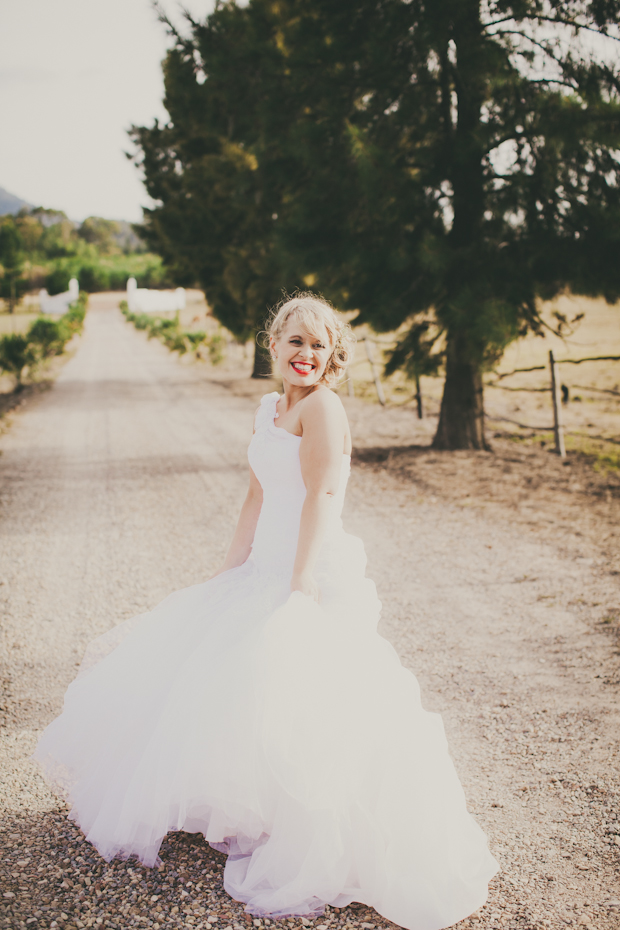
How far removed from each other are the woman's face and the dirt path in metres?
1.63

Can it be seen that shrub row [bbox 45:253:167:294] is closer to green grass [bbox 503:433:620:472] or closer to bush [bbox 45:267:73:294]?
bush [bbox 45:267:73:294]

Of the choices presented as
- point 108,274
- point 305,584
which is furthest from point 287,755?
point 108,274

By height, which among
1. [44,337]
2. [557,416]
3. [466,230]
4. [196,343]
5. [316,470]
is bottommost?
[557,416]

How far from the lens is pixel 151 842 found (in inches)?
77.5

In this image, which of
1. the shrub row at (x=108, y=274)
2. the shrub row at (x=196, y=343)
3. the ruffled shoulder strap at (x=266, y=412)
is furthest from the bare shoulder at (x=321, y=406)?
the shrub row at (x=108, y=274)

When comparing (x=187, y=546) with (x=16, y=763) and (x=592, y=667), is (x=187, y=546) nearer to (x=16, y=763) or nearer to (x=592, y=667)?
(x=16, y=763)

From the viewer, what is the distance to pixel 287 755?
1.86m

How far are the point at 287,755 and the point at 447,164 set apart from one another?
6825mm

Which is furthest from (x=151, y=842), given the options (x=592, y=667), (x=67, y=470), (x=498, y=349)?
(x=67, y=470)

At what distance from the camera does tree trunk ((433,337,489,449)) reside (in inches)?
328

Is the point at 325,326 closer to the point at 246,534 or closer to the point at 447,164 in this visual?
the point at 246,534

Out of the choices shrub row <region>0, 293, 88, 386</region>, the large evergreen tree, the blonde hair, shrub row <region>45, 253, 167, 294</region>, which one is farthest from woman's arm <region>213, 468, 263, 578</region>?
shrub row <region>45, 253, 167, 294</region>

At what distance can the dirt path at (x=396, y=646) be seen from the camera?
201 centimetres

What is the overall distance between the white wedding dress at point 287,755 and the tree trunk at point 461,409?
6.48m
